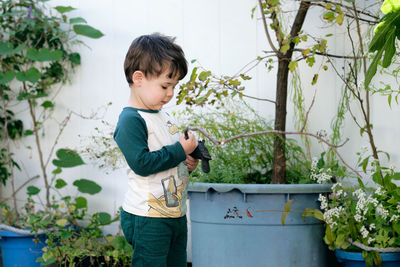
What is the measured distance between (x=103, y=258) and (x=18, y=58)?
1.37 meters

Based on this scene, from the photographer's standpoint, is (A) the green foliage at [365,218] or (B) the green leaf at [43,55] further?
(B) the green leaf at [43,55]

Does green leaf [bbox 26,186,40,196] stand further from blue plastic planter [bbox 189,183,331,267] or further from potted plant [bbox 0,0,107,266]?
blue plastic planter [bbox 189,183,331,267]

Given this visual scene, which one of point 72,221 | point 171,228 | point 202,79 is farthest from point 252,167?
point 72,221

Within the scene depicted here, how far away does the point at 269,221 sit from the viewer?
2.24 metres

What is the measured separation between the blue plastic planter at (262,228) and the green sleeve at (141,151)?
583mm

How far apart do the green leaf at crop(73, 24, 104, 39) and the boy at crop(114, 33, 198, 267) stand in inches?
51.4

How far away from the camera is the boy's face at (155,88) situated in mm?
1772

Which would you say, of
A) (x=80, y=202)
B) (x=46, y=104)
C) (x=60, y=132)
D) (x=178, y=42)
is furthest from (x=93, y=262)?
(x=178, y=42)

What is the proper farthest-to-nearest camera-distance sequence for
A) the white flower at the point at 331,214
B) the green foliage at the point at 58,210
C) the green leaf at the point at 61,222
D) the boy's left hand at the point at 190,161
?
1. the green foliage at the point at 58,210
2. the green leaf at the point at 61,222
3. the white flower at the point at 331,214
4. the boy's left hand at the point at 190,161

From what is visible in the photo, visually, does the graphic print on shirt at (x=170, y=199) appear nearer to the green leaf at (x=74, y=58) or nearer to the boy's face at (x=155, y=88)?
the boy's face at (x=155, y=88)

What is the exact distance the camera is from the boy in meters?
1.71

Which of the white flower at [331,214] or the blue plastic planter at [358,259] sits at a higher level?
the white flower at [331,214]

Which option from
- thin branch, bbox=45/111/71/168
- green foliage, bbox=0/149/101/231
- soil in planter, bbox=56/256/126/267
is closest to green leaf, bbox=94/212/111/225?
green foliage, bbox=0/149/101/231

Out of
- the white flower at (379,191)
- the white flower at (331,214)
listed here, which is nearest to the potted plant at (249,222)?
the white flower at (331,214)
